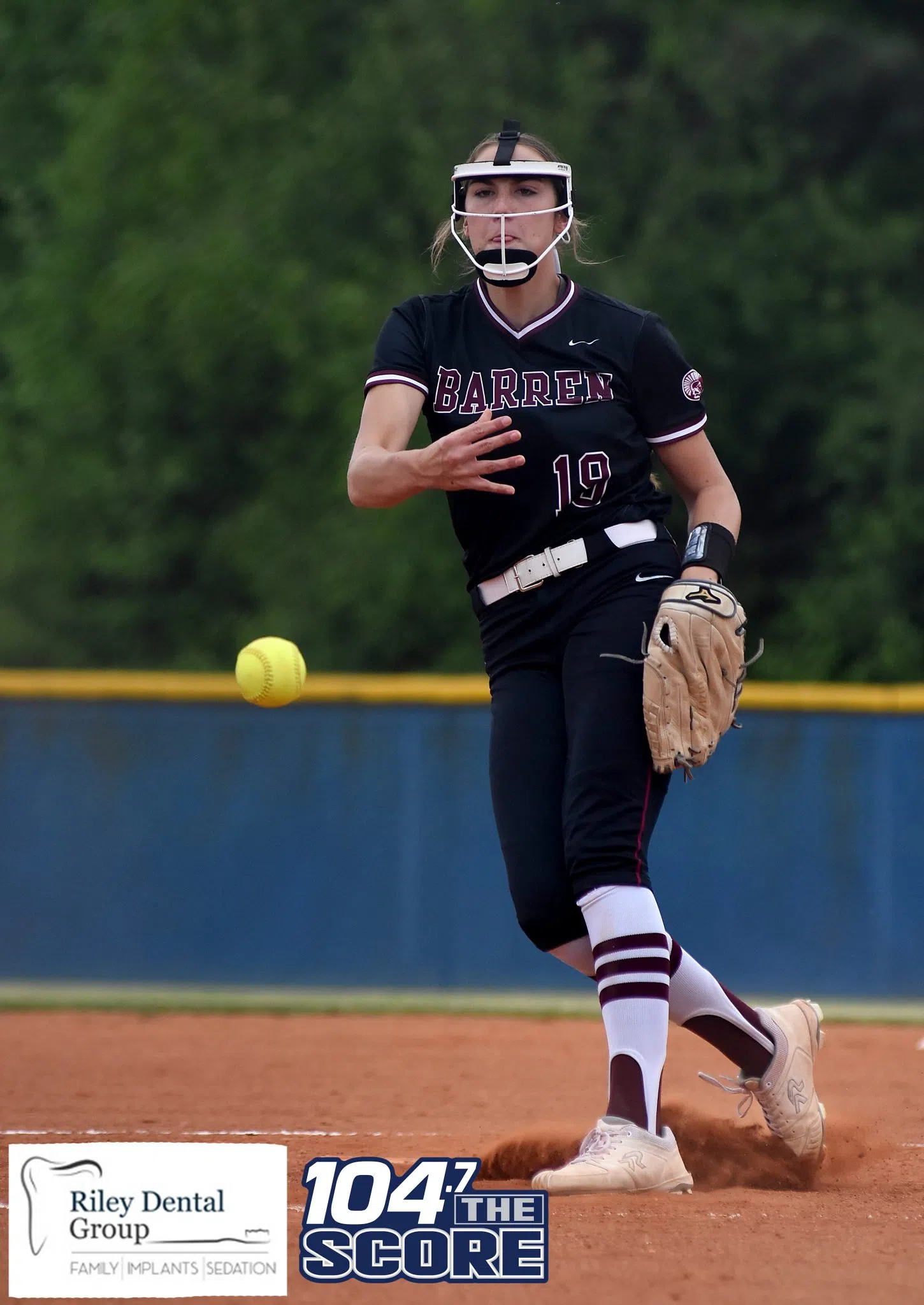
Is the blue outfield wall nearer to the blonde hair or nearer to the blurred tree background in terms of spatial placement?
the blonde hair

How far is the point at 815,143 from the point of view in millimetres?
13773

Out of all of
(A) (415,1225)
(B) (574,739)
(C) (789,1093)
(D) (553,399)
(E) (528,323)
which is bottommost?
(A) (415,1225)

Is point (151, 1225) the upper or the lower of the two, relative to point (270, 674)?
lower

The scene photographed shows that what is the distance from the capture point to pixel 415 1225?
2.95 m

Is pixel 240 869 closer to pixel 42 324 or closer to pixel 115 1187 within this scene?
pixel 115 1187

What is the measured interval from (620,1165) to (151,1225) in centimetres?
101

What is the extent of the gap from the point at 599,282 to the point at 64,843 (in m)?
6.77

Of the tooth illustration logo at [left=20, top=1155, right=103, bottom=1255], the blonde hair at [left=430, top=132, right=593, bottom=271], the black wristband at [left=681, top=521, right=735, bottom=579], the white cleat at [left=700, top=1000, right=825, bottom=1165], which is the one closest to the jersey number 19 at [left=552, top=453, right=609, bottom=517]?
the black wristband at [left=681, top=521, right=735, bottom=579]

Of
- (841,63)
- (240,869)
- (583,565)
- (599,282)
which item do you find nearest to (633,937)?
(583,565)

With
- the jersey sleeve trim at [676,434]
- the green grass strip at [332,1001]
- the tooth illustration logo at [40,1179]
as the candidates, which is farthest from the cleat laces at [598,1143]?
the green grass strip at [332,1001]

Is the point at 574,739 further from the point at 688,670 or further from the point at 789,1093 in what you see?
the point at 789,1093

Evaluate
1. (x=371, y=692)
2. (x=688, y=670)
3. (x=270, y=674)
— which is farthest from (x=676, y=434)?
(x=371, y=692)

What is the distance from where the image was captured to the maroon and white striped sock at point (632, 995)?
3510mm

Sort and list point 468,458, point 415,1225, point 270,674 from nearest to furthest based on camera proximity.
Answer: point 415,1225
point 468,458
point 270,674
